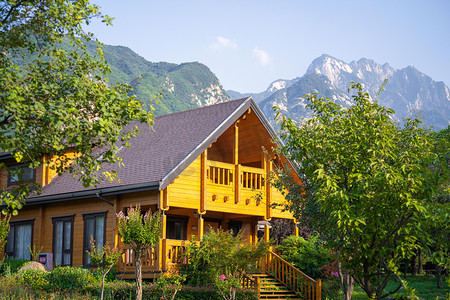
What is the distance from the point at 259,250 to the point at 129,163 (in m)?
→ 7.52

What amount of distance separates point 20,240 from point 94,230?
220 inches

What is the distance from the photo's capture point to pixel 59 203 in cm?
2747

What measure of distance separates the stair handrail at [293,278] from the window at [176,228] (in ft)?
12.9

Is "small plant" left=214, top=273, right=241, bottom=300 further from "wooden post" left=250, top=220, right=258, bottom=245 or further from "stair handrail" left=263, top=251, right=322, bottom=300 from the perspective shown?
"wooden post" left=250, top=220, right=258, bottom=245

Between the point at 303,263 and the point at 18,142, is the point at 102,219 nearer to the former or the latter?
the point at 303,263

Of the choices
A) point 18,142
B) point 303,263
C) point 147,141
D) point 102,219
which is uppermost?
point 147,141

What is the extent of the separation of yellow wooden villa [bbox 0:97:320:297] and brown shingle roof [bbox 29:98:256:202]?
5 centimetres

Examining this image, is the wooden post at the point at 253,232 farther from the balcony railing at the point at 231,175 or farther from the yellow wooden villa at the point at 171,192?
the balcony railing at the point at 231,175

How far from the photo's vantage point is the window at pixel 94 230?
2511 centimetres

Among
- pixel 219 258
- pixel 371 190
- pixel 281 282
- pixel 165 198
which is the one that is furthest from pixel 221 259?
pixel 371 190

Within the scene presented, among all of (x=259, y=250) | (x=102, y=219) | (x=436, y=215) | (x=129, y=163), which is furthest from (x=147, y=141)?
(x=436, y=215)

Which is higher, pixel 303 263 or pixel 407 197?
pixel 407 197

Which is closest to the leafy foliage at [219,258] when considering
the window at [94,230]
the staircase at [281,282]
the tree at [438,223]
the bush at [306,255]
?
the staircase at [281,282]

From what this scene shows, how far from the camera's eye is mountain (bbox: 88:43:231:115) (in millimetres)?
129500
